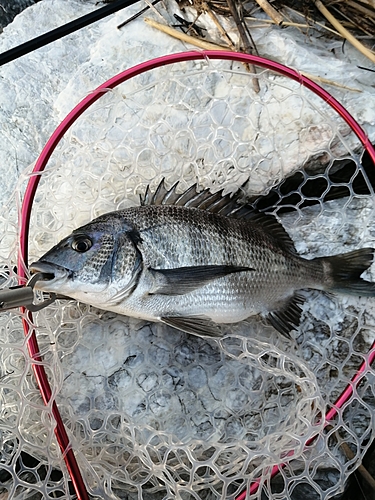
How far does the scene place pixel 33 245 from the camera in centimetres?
208

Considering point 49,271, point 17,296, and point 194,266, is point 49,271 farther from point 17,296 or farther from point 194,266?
point 194,266

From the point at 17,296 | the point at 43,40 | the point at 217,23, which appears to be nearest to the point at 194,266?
the point at 17,296

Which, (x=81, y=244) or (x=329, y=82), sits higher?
(x=329, y=82)

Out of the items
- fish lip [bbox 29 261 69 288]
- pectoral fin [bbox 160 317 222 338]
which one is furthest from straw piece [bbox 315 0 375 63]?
fish lip [bbox 29 261 69 288]

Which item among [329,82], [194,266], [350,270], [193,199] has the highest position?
[329,82]

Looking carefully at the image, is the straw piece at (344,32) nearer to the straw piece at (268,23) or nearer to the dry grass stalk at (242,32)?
the straw piece at (268,23)

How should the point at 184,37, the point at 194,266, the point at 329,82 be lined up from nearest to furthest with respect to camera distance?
the point at 194,266 < the point at 329,82 < the point at 184,37

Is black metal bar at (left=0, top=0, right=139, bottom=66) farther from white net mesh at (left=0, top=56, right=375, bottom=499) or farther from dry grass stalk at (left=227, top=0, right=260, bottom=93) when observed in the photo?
dry grass stalk at (left=227, top=0, right=260, bottom=93)

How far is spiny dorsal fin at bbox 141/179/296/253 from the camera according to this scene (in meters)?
1.99

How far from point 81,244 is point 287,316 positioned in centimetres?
81

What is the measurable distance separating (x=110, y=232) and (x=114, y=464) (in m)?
0.82

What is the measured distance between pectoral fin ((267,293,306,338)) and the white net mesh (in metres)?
0.08

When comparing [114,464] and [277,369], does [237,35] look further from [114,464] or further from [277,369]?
[114,464]

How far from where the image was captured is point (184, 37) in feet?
7.80
